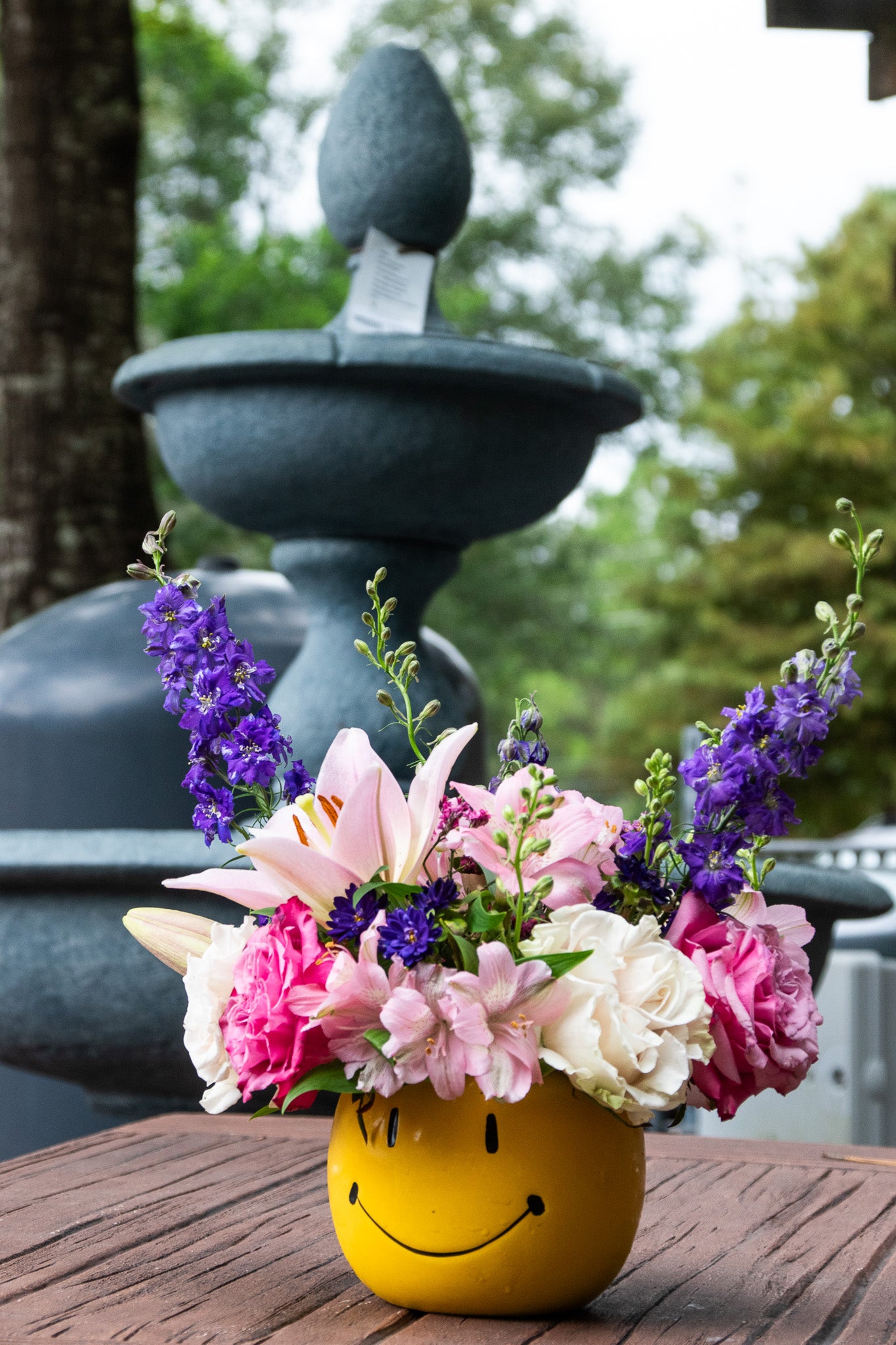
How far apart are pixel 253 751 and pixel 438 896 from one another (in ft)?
0.68

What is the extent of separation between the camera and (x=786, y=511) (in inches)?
715

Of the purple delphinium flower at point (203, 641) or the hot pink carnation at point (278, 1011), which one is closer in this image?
the hot pink carnation at point (278, 1011)

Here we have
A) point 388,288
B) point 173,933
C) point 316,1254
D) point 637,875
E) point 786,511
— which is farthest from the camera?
point 786,511

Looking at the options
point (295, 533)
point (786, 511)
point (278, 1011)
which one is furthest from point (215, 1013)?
point (786, 511)

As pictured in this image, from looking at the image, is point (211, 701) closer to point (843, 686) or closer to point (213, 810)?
point (213, 810)

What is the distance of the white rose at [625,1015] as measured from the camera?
105 centimetres

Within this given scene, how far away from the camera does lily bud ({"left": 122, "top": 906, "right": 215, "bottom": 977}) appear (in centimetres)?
126

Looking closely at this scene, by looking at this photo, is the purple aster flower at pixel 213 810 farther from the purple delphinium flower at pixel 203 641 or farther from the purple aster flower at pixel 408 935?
the purple aster flower at pixel 408 935

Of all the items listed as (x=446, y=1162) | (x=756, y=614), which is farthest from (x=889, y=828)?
(x=756, y=614)

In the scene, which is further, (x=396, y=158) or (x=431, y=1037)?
(x=396, y=158)

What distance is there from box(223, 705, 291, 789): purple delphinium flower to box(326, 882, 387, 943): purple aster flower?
5.3 inches

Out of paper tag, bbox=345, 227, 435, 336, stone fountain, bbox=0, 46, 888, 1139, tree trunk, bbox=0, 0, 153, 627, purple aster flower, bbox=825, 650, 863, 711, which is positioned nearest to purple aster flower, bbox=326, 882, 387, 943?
purple aster flower, bbox=825, 650, 863, 711

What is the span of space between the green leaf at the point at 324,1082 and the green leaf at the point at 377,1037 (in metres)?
0.04

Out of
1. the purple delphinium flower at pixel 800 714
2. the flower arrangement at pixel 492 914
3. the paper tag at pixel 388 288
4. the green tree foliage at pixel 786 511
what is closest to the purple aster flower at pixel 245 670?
the flower arrangement at pixel 492 914
